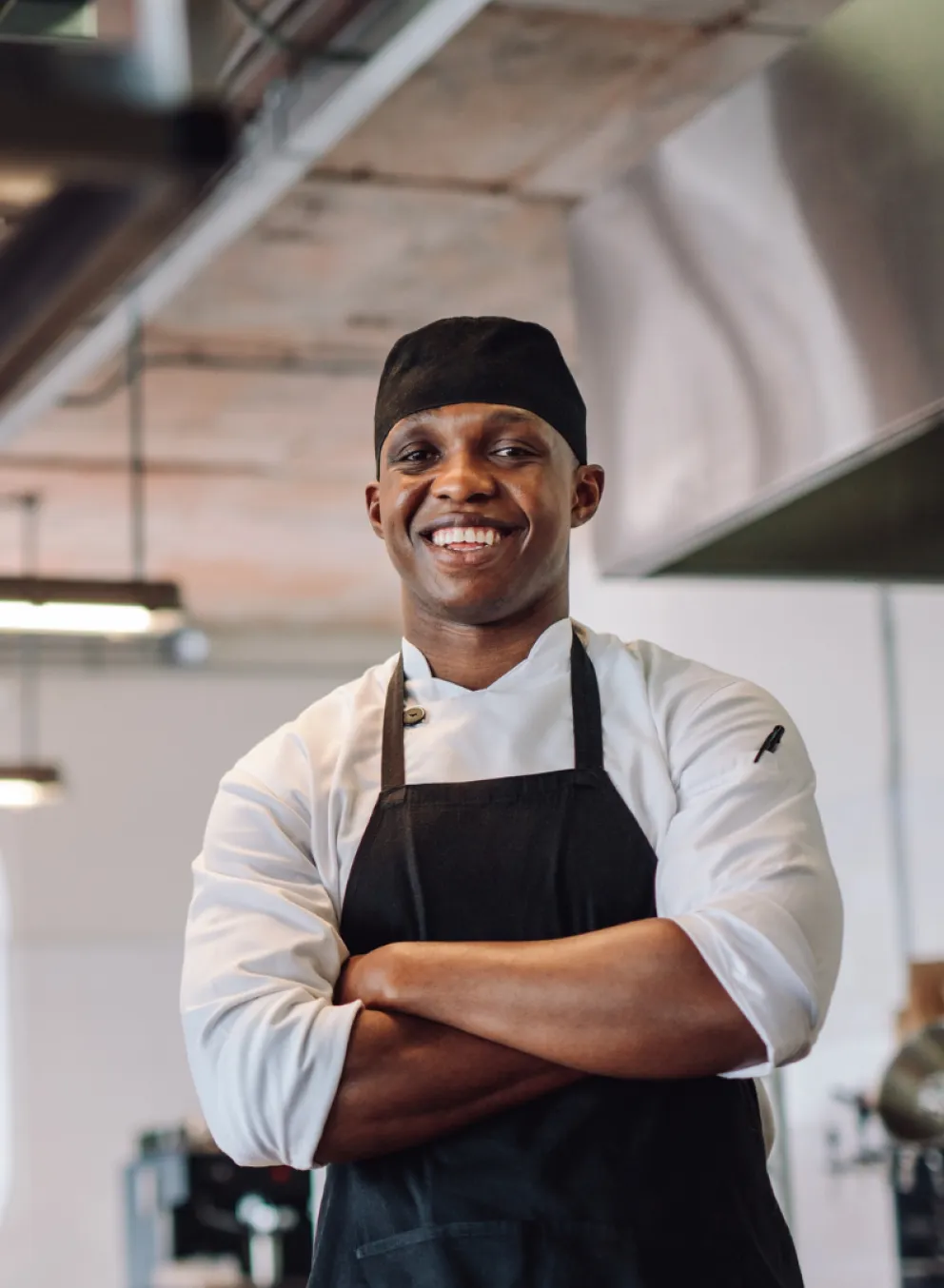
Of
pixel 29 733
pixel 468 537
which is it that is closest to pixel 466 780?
pixel 468 537

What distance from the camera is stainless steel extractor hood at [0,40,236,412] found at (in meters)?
0.52

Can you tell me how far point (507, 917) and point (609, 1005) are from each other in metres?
0.13

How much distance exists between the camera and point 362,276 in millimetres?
4836

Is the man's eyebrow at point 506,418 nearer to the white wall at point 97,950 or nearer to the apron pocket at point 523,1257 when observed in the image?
the apron pocket at point 523,1257

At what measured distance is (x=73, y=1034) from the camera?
9.59m

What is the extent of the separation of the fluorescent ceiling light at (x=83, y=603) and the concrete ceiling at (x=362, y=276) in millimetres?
973

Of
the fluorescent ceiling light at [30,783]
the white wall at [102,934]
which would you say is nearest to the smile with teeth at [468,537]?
the fluorescent ceiling light at [30,783]

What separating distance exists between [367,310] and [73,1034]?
5.67 meters

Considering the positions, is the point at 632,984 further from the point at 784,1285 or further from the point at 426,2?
the point at 426,2

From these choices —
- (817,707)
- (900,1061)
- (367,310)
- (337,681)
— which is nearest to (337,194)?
(367,310)

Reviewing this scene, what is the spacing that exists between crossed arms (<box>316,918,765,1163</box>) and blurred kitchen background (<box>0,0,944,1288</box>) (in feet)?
1.66

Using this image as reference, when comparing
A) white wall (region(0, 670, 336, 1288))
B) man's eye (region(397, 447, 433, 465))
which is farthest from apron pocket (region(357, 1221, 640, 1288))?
white wall (region(0, 670, 336, 1288))

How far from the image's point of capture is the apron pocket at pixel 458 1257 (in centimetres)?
127

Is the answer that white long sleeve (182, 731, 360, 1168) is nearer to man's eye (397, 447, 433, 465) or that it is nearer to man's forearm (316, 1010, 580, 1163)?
man's forearm (316, 1010, 580, 1163)
